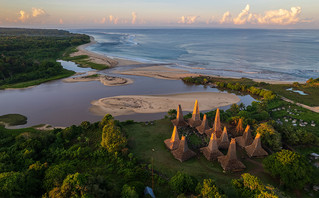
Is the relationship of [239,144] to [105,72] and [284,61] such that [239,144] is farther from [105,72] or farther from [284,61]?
[284,61]

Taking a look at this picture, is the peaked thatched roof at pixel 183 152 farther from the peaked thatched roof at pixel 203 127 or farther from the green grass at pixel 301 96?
the green grass at pixel 301 96

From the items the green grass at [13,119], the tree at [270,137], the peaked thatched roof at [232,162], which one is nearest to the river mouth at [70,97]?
the green grass at [13,119]

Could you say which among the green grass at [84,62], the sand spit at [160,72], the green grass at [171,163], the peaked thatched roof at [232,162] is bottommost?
the green grass at [171,163]

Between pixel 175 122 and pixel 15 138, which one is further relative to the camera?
pixel 175 122

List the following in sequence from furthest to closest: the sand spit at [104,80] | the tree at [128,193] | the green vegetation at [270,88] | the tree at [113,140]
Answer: the sand spit at [104,80], the green vegetation at [270,88], the tree at [113,140], the tree at [128,193]

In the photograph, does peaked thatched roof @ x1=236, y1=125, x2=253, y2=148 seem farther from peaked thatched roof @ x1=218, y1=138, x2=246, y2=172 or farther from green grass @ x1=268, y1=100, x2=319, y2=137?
green grass @ x1=268, y1=100, x2=319, y2=137

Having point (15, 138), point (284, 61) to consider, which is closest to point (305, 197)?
point (15, 138)

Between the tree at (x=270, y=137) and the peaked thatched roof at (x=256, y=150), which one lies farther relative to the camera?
the tree at (x=270, y=137)

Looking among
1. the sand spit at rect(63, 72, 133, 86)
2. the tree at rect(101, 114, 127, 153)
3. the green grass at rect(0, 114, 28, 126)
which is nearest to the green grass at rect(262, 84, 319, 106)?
the tree at rect(101, 114, 127, 153)

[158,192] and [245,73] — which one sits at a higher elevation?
[245,73]
